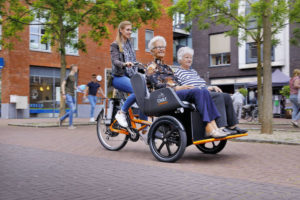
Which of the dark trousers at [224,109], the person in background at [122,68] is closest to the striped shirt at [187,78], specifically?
the dark trousers at [224,109]

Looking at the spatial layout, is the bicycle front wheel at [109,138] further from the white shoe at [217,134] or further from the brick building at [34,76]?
the brick building at [34,76]

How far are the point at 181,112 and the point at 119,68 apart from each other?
1432 mm

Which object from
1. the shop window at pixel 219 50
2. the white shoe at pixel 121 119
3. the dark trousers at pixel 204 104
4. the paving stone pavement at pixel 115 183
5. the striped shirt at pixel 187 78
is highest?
the shop window at pixel 219 50

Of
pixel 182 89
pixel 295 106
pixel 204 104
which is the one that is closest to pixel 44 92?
pixel 295 106

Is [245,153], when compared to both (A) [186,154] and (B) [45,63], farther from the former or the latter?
(B) [45,63]

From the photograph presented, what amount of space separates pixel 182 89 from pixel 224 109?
2.16 ft

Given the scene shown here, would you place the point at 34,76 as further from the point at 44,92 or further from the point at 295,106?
the point at 295,106

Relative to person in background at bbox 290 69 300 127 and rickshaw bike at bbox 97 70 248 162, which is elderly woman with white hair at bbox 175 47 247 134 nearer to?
rickshaw bike at bbox 97 70 248 162

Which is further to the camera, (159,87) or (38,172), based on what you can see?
(159,87)

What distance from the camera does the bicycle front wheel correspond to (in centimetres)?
648

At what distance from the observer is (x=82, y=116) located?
77.9 feet

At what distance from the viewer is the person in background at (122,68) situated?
20.0ft

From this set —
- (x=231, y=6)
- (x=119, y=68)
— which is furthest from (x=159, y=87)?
(x=231, y=6)

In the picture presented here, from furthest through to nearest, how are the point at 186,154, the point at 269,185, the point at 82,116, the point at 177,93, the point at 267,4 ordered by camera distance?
the point at 82,116
the point at 267,4
the point at 186,154
the point at 177,93
the point at 269,185
